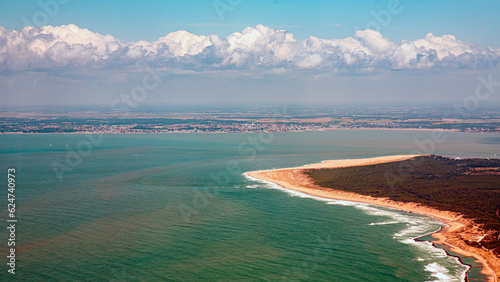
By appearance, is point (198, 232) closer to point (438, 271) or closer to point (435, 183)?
point (438, 271)

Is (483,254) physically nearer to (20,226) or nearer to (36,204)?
(20,226)

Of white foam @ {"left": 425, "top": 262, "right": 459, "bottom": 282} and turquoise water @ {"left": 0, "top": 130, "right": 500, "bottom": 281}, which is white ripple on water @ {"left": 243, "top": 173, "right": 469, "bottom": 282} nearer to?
white foam @ {"left": 425, "top": 262, "right": 459, "bottom": 282}

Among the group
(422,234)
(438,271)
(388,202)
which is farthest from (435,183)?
(438,271)

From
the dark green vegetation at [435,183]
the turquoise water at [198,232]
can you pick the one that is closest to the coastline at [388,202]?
the dark green vegetation at [435,183]

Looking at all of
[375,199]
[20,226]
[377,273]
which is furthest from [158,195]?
[377,273]

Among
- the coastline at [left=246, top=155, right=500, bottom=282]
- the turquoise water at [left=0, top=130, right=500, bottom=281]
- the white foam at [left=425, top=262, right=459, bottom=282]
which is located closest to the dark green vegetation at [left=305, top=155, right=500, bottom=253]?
the coastline at [left=246, top=155, right=500, bottom=282]
